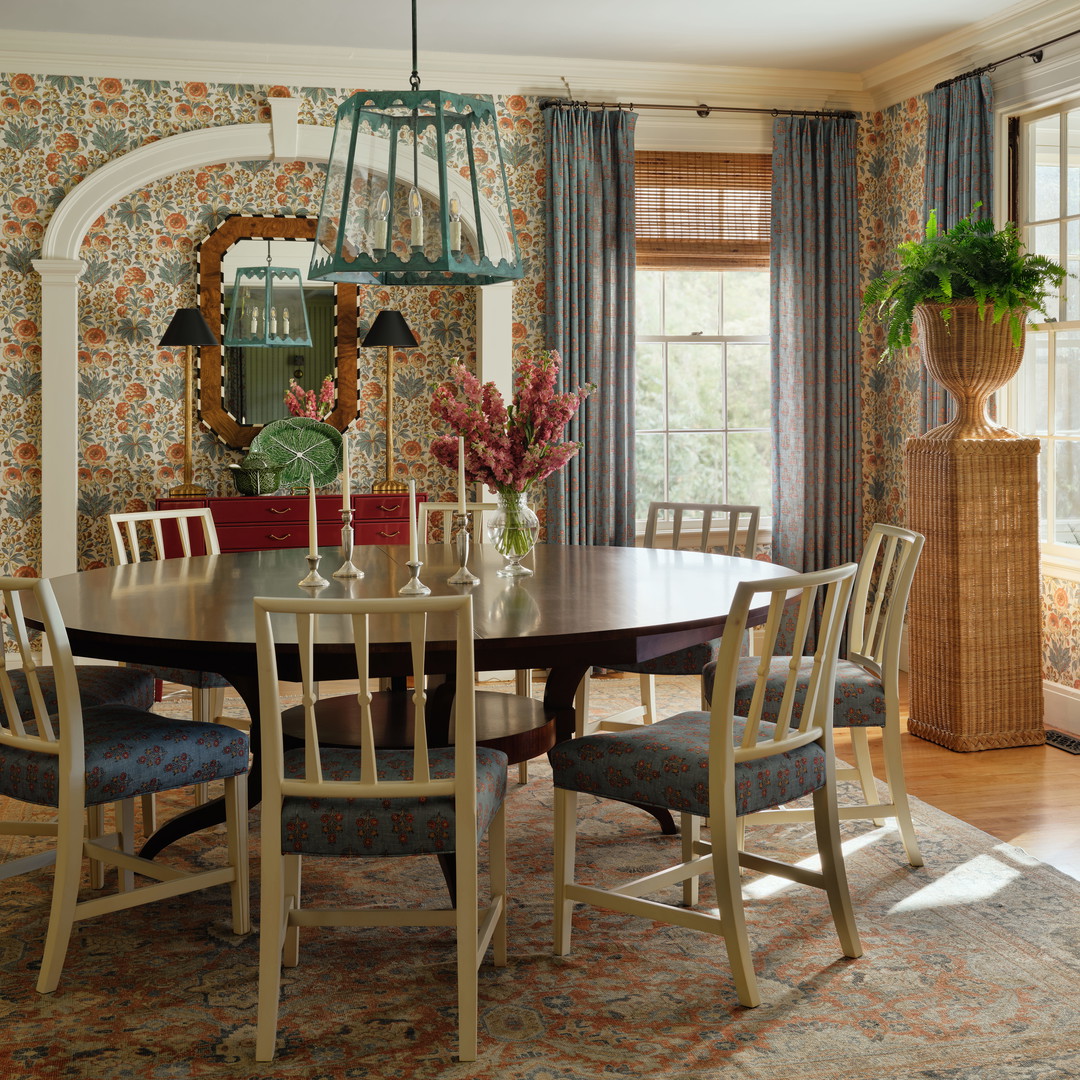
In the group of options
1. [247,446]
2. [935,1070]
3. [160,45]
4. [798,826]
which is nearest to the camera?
[935,1070]

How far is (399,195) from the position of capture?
2.89 metres

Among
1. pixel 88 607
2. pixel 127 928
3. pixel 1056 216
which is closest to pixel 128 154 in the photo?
pixel 88 607

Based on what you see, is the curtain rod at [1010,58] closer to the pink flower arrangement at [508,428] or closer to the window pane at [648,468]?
the window pane at [648,468]

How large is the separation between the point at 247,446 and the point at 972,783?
11.6 feet

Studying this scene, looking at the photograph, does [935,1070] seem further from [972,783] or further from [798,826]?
[972,783]

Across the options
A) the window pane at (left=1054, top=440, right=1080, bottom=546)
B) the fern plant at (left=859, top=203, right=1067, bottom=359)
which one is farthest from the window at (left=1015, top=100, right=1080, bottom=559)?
the fern plant at (left=859, top=203, right=1067, bottom=359)

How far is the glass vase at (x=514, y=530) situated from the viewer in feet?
11.3

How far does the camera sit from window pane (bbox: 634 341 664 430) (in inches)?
237

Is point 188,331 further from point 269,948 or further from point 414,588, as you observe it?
point 269,948

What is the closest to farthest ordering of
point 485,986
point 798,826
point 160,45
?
point 485,986 < point 798,826 < point 160,45

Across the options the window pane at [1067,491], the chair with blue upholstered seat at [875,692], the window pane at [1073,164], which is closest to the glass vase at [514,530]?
the chair with blue upholstered seat at [875,692]

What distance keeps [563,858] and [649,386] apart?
3730mm

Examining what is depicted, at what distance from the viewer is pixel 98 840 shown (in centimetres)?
305

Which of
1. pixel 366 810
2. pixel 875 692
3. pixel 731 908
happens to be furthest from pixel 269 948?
pixel 875 692
